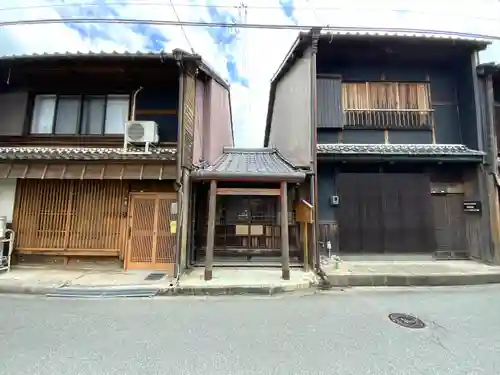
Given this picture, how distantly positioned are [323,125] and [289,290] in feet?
18.7

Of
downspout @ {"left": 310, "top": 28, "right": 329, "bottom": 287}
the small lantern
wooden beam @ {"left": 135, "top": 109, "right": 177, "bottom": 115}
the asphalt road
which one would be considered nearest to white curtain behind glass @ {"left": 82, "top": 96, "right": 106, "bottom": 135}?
wooden beam @ {"left": 135, "top": 109, "right": 177, "bottom": 115}

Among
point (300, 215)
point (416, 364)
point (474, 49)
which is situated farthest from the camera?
point (474, 49)

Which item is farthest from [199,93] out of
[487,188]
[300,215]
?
[487,188]

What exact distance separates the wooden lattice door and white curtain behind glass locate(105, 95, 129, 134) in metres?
2.47

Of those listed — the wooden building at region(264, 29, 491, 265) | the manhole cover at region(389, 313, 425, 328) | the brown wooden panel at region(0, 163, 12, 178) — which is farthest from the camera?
the wooden building at region(264, 29, 491, 265)

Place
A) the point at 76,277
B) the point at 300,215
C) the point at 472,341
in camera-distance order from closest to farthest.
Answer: the point at 472,341, the point at 76,277, the point at 300,215

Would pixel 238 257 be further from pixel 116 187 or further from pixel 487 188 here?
pixel 487 188

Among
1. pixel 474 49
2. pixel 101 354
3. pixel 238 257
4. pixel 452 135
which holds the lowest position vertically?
pixel 101 354

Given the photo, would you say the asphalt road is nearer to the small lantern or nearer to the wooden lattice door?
the wooden lattice door

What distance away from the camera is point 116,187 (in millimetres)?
8109

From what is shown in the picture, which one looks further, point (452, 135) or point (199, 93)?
point (452, 135)

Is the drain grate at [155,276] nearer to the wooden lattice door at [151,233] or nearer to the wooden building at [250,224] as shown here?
the wooden lattice door at [151,233]

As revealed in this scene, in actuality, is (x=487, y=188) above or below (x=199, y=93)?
below

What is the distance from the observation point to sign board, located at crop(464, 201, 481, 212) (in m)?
8.48
